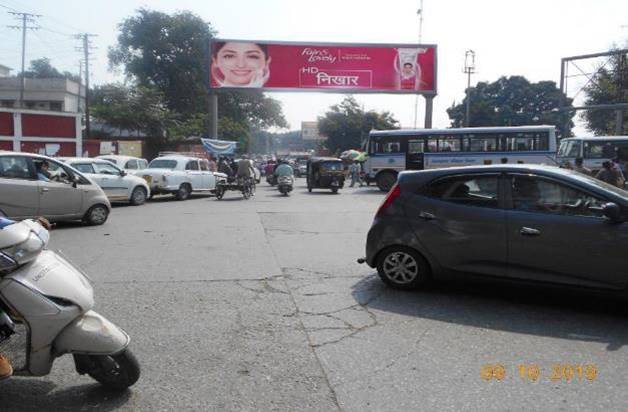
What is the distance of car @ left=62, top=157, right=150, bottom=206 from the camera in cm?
1698

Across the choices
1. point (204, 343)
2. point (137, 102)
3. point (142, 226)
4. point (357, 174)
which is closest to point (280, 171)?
point (357, 174)

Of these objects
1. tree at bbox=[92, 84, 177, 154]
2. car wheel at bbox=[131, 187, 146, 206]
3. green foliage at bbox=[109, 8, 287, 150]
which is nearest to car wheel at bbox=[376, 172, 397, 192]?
car wheel at bbox=[131, 187, 146, 206]

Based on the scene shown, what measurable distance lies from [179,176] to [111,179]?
3.98m

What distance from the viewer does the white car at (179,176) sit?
20.6 meters

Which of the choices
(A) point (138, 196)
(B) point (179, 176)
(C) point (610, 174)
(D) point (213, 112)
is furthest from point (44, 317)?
(D) point (213, 112)

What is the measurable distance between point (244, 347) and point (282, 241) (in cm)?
585

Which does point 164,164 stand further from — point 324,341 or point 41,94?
point 41,94

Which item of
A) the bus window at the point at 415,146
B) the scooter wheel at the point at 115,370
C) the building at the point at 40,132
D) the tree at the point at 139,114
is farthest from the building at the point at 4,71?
the scooter wheel at the point at 115,370

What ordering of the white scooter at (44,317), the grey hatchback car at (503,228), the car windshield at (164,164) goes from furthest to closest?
the car windshield at (164,164) → the grey hatchback car at (503,228) → the white scooter at (44,317)

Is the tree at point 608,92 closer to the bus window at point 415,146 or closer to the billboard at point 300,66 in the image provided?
the bus window at point 415,146

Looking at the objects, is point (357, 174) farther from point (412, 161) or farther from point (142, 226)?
point (142, 226)

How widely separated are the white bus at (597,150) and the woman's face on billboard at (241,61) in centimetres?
1724

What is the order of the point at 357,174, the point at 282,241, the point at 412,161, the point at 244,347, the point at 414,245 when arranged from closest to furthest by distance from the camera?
the point at 244,347, the point at 414,245, the point at 282,241, the point at 412,161, the point at 357,174

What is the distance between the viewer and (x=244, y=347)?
4547mm
